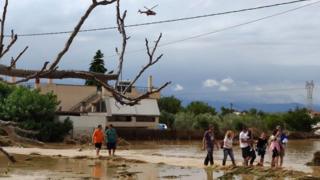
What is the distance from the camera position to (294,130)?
299 feet

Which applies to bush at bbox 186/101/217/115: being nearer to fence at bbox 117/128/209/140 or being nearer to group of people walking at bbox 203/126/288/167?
fence at bbox 117/128/209/140

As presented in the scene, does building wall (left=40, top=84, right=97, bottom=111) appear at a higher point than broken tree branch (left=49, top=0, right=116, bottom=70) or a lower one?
higher

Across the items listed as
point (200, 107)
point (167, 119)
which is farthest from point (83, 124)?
point (200, 107)

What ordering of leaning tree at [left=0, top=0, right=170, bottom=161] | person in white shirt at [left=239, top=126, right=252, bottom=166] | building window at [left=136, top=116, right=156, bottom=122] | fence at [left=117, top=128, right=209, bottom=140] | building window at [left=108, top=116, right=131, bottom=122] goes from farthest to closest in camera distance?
building window at [left=136, top=116, right=156, bottom=122]
building window at [left=108, top=116, right=131, bottom=122]
fence at [left=117, top=128, right=209, bottom=140]
person in white shirt at [left=239, top=126, right=252, bottom=166]
leaning tree at [left=0, top=0, right=170, bottom=161]

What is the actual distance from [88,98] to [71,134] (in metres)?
15.9

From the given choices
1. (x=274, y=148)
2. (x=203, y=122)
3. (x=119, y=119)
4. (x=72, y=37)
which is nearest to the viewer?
(x=72, y=37)

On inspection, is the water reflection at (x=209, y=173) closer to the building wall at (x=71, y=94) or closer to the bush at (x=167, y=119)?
the building wall at (x=71, y=94)

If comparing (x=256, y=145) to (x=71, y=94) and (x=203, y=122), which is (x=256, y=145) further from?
(x=203, y=122)

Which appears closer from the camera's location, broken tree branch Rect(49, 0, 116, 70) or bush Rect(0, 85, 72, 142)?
broken tree branch Rect(49, 0, 116, 70)

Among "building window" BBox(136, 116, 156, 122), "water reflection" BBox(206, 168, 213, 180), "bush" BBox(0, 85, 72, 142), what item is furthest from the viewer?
"building window" BBox(136, 116, 156, 122)

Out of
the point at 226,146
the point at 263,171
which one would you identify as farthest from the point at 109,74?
the point at 226,146

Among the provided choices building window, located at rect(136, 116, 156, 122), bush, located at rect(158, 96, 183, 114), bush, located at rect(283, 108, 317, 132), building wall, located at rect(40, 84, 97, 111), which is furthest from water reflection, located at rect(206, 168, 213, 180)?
bush, located at rect(158, 96, 183, 114)

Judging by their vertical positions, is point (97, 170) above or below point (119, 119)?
below

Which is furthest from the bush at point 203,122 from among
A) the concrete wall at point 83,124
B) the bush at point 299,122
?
the concrete wall at point 83,124
